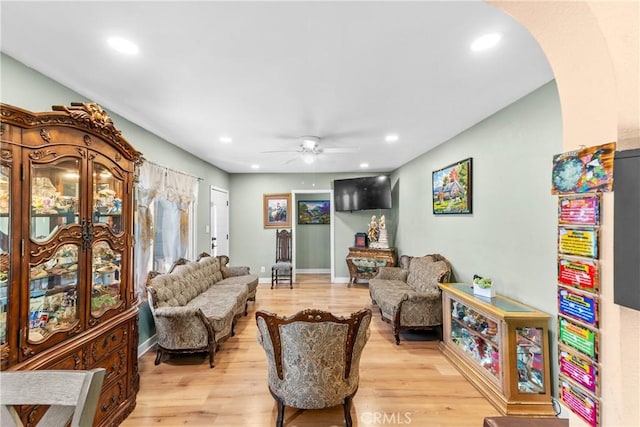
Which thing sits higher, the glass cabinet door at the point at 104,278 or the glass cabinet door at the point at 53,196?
the glass cabinet door at the point at 53,196

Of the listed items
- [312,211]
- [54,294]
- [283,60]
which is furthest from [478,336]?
[312,211]

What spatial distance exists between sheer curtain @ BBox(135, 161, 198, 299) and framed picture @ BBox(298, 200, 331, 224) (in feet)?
10.7

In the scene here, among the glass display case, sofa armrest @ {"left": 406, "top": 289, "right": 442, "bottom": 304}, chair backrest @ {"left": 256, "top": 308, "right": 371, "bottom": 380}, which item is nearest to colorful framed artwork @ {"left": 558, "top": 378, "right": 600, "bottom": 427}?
chair backrest @ {"left": 256, "top": 308, "right": 371, "bottom": 380}

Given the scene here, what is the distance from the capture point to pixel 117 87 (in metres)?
2.07

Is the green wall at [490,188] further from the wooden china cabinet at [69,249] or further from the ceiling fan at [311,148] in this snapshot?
the ceiling fan at [311,148]

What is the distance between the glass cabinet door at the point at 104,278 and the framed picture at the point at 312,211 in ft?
17.2

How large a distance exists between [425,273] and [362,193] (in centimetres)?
244

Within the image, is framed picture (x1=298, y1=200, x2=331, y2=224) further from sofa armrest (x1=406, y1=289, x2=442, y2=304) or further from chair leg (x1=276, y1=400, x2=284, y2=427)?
chair leg (x1=276, y1=400, x2=284, y2=427)

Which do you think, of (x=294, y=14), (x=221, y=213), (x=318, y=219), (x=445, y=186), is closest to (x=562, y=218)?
(x=294, y=14)

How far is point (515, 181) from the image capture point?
2338 mm

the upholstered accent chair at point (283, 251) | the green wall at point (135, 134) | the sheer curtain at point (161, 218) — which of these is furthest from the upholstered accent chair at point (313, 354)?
the upholstered accent chair at point (283, 251)

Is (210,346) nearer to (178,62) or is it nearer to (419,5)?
(178,62)

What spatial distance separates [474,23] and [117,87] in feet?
8.45

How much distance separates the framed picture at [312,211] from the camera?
7164 mm
